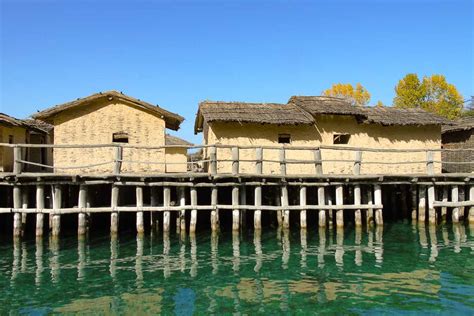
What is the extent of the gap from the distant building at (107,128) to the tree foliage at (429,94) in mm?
38563

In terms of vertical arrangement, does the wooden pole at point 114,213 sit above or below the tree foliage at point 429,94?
below

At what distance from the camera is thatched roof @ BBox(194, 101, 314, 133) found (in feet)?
65.6

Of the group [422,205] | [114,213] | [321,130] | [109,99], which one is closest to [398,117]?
[321,130]

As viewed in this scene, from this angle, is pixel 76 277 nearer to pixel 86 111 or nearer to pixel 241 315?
pixel 241 315

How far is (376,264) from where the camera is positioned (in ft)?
44.2

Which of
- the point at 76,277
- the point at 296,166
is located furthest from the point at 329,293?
the point at 296,166

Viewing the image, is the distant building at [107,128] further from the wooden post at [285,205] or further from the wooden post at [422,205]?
the wooden post at [422,205]

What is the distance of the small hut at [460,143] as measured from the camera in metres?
25.4

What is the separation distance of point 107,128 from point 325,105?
10.1 m

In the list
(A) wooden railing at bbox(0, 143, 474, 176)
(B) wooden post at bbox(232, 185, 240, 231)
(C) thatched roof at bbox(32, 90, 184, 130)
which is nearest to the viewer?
(A) wooden railing at bbox(0, 143, 474, 176)

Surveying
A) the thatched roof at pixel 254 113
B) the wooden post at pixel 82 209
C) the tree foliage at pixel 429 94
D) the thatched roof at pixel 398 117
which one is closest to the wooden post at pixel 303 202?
the thatched roof at pixel 254 113

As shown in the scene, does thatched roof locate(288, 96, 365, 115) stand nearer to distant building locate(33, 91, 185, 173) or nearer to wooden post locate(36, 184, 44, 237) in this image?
distant building locate(33, 91, 185, 173)

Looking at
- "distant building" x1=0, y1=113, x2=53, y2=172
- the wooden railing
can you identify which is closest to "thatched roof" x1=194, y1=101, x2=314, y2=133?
the wooden railing

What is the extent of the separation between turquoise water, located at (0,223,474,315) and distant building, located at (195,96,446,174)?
4376mm
